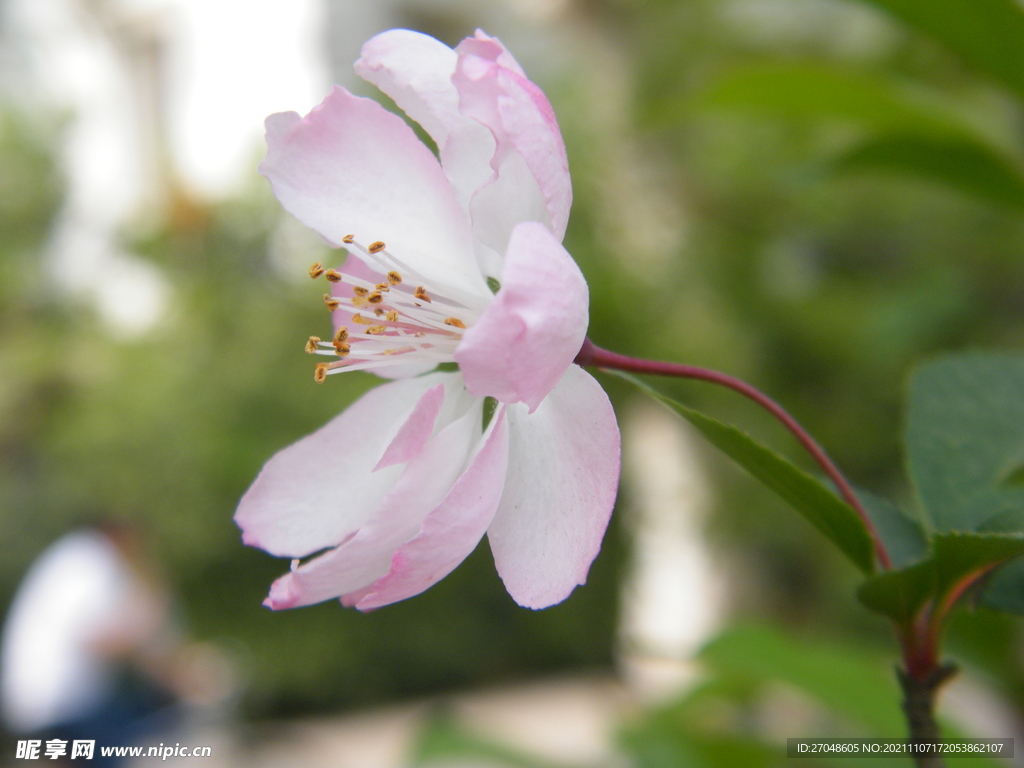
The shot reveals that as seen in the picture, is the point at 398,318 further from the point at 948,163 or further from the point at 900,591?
the point at 948,163

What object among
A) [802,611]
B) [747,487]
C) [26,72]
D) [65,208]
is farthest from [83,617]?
[26,72]

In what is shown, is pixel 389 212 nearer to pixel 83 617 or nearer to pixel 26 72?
pixel 83 617

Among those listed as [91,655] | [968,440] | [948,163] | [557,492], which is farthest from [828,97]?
[91,655]

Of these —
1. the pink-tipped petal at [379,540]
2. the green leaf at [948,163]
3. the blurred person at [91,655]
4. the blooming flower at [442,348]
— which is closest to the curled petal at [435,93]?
the blooming flower at [442,348]

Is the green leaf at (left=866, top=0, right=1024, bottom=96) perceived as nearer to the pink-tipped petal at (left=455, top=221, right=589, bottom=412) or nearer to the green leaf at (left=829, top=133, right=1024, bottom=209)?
the green leaf at (left=829, top=133, right=1024, bottom=209)

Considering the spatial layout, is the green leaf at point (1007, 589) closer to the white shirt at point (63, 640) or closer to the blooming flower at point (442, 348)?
the blooming flower at point (442, 348)

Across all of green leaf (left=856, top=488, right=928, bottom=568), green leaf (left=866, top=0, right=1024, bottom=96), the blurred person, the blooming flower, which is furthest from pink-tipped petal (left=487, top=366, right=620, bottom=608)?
the blurred person
